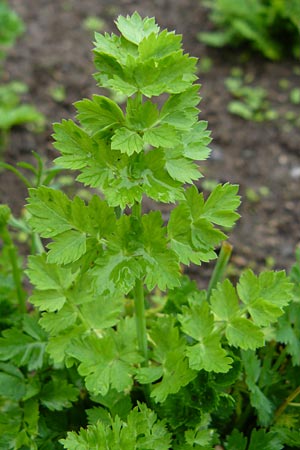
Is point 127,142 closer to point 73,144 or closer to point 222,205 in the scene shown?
point 73,144

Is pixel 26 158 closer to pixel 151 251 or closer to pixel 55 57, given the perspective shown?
pixel 55 57

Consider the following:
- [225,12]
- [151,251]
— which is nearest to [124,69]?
[151,251]

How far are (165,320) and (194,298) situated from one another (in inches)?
2.9

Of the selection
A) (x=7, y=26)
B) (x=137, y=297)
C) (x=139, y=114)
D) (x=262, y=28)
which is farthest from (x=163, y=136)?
(x=262, y=28)

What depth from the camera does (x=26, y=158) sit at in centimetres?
304

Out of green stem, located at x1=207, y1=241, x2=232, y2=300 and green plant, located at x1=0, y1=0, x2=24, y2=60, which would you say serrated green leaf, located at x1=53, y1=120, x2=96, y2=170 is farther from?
green plant, located at x1=0, y1=0, x2=24, y2=60

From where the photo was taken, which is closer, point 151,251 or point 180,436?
point 151,251

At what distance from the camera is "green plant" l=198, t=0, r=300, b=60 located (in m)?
3.67

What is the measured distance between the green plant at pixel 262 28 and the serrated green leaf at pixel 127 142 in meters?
2.84

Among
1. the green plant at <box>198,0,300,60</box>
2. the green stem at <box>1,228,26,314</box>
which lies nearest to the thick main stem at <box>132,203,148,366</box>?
the green stem at <box>1,228,26,314</box>

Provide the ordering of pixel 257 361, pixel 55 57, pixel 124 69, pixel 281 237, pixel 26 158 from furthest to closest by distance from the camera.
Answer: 1. pixel 55 57
2. pixel 26 158
3. pixel 281 237
4. pixel 257 361
5. pixel 124 69

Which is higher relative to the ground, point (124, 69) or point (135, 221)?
point (124, 69)

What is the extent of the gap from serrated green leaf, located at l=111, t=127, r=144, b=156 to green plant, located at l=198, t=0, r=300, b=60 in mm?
2844

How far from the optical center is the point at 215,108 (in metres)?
3.39
